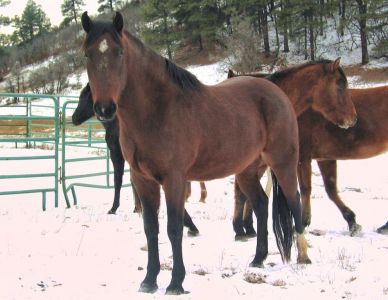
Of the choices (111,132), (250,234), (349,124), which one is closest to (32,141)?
(111,132)

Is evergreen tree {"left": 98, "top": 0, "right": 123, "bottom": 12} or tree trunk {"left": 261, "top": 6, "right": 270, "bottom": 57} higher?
evergreen tree {"left": 98, "top": 0, "right": 123, "bottom": 12}

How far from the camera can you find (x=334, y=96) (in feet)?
18.2

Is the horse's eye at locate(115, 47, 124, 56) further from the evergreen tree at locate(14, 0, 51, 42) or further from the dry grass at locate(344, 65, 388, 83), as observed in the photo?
the evergreen tree at locate(14, 0, 51, 42)

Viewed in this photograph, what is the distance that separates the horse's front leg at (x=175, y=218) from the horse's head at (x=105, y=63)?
67 centimetres

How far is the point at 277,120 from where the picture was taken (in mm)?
4207

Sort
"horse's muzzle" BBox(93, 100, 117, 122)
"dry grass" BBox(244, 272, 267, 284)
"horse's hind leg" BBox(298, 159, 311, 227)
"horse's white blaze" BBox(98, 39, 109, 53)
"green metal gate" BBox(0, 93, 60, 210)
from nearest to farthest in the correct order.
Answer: "horse's muzzle" BBox(93, 100, 117, 122), "horse's white blaze" BBox(98, 39, 109, 53), "dry grass" BBox(244, 272, 267, 284), "horse's hind leg" BBox(298, 159, 311, 227), "green metal gate" BBox(0, 93, 60, 210)

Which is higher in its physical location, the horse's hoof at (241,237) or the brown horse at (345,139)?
the brown horse at (345,139)

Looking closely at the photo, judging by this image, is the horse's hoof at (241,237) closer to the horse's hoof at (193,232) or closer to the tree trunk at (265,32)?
the horse's hoof at (193,232)

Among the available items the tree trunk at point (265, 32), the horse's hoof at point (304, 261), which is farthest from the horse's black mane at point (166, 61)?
the tree trunk at point (265, 32)

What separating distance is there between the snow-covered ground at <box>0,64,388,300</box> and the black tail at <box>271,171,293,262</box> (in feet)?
0.47

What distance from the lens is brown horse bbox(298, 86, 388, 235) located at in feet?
19.6

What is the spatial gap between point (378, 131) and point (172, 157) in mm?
3850

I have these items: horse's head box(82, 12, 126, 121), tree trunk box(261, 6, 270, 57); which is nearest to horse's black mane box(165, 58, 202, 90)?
horse's head box(82, 12, 126, 121)

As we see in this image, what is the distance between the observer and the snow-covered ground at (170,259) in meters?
3.31
